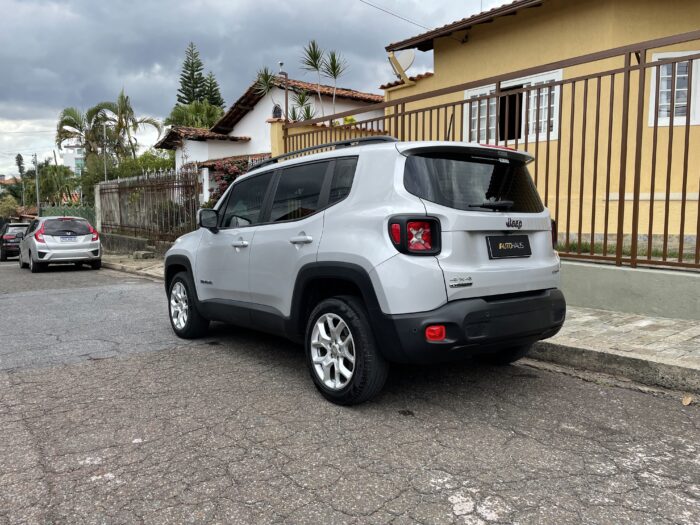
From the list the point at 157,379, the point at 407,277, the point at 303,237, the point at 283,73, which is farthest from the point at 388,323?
the point at 283,73

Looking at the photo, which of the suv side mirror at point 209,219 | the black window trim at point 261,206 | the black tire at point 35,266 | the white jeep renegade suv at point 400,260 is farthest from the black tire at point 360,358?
the black tire at point 35,266

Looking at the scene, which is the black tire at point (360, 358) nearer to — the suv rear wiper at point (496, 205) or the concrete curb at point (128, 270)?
the suv rear wiper at point (496, 205)

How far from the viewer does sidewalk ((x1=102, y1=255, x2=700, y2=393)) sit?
4.34 meters

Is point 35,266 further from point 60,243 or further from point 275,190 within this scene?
point 275,190

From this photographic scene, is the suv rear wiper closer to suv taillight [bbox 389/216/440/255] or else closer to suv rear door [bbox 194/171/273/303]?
suv taillight [bbox 389/216/440/255]

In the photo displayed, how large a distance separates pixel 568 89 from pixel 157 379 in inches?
339

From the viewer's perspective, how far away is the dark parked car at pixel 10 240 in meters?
20.1

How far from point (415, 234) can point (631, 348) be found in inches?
100

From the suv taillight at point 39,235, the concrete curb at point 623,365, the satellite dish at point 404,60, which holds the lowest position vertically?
the concrete curb at point 623,365

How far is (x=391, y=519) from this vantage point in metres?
2.53

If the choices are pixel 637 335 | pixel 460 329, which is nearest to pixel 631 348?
pixel 637 335

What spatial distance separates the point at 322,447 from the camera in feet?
Result: 10.8

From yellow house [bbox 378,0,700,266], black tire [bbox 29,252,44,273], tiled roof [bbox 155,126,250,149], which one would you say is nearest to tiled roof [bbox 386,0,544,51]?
yellow house [bbox 378,0,700,266]

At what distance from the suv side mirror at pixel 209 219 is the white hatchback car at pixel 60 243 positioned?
10826 millimetres
